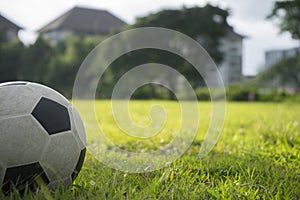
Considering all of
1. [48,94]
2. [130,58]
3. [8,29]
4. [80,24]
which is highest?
[80,24]

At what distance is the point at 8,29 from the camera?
108ft

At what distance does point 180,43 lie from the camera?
24109 millimetres

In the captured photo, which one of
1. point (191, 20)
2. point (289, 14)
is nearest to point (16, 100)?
point (289, 14)

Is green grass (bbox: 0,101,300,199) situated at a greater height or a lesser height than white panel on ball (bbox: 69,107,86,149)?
lesser

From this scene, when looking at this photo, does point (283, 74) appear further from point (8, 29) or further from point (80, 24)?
point (8, 29)

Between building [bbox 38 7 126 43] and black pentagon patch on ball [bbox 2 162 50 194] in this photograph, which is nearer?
black pentagon patch on ball [bbox 2 162 50 194]

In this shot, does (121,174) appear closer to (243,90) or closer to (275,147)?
(275,147)

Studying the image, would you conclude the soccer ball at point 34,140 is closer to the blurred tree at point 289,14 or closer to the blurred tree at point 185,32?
the blurred tree at point 289,14

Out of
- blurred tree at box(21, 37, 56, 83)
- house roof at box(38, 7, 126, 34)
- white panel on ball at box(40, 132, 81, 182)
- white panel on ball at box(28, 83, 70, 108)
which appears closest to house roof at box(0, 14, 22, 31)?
blurred tree at box(21, 37, 56, 83)

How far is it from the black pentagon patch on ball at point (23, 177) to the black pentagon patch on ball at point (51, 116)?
199mm

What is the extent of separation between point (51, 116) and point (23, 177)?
1.14 feet

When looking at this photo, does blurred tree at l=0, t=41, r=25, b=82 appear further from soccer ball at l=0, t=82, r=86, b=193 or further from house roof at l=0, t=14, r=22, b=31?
soccer ball at l=0, t=82, r=86, b=193

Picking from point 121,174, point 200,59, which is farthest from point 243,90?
point 121,174

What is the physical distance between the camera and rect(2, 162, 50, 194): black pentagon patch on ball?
1.77m
